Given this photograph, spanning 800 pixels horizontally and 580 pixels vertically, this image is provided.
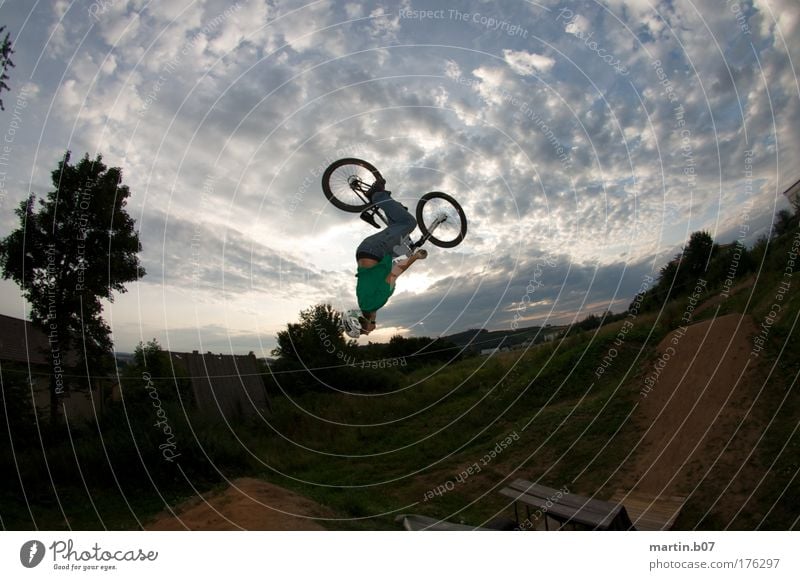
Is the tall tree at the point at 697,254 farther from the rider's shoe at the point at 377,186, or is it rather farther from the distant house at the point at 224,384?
the distant house at the point at 224,384

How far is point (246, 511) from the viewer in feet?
22.2

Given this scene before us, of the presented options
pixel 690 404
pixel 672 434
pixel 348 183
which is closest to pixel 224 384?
pixel 348 183

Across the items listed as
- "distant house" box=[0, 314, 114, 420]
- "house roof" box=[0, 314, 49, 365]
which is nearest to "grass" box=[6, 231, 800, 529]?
"distant house" box=[0, 314, 114, 420]

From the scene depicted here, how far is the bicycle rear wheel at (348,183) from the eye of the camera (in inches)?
232

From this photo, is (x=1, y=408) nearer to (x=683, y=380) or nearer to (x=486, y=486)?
(x=486, y=486)

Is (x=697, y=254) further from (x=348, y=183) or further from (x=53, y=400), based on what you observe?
(x=53, y=400)

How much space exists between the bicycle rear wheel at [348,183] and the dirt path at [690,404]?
24.7 feet

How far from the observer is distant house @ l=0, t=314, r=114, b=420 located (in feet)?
30.8

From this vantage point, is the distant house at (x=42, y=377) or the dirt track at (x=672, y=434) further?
the distant house at (x=42, y=377)

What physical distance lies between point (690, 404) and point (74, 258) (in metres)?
13.7

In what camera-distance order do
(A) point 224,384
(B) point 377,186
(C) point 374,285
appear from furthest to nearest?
(A) point 224,384, (B) point 377,186, (C) point 374,285

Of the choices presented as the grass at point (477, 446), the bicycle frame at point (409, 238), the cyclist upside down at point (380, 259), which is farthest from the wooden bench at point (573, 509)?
the bicycle frame at point (409, 238)

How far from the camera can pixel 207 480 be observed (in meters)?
8.45

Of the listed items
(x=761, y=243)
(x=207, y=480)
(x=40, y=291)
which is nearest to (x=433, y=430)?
(x=207, y=480)
